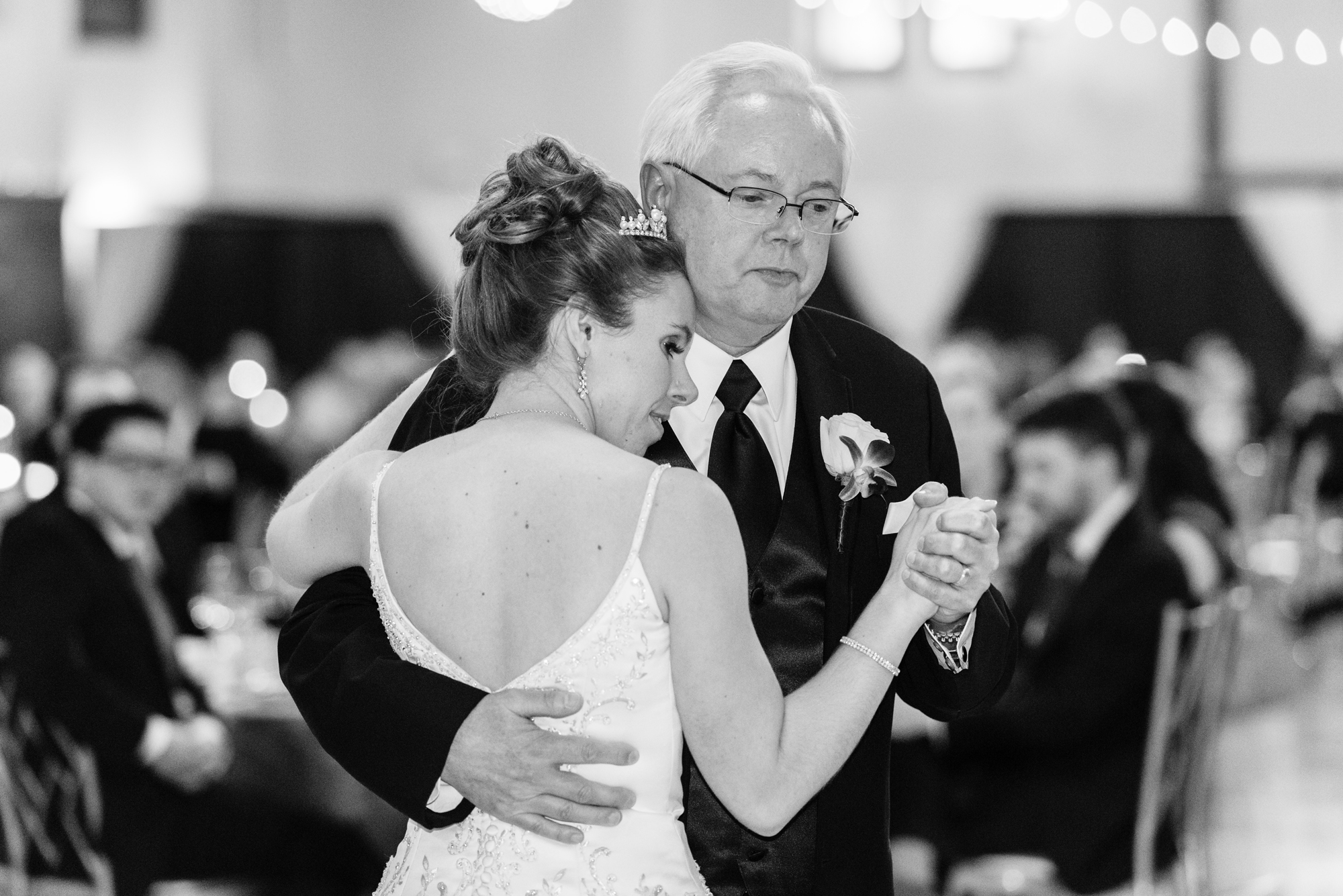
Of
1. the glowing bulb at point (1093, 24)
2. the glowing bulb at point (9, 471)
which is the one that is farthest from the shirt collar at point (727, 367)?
the glowing bulb at point (1093, 24)

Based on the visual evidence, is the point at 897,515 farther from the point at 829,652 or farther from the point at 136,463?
the point at 136,463

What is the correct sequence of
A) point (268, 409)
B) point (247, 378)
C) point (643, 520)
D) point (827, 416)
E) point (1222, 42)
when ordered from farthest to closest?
1. point (1222, 42)
2. point (247, 378)
3. point (268, 409)
4. point (827, 416)
5. point (643, 520)

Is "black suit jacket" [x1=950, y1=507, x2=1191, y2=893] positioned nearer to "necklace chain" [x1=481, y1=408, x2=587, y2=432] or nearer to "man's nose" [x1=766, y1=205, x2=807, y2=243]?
"man's nose" [x1=766, y1=205, x2=807, y2=243]

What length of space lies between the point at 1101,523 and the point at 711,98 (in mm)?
2313

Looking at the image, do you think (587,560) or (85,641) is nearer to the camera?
(587,560)

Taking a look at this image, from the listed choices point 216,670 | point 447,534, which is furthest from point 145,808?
point 447,534

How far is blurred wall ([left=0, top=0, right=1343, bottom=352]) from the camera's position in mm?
12461

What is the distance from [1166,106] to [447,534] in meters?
12.3

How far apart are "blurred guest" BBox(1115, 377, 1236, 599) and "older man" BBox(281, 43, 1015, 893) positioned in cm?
238

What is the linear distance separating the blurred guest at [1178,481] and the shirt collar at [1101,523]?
9.5 inches

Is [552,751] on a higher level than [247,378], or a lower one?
higher

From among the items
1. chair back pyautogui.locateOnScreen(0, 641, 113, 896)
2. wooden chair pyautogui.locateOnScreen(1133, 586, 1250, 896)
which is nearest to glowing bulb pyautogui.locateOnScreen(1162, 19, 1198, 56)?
wooden chair pyautogui.locateOnScreen(1133, 586, 1250, 896)

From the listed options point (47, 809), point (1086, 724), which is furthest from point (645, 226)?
point (47, 809)

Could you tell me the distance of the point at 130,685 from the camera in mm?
4043
